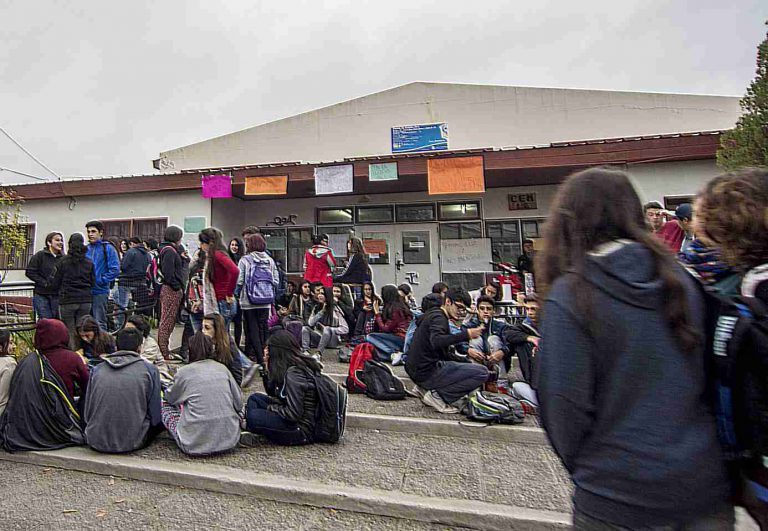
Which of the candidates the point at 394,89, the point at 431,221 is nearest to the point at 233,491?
the point at 431,221

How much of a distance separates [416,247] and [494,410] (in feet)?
20.5

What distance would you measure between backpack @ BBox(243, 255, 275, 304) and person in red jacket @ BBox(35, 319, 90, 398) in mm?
1855

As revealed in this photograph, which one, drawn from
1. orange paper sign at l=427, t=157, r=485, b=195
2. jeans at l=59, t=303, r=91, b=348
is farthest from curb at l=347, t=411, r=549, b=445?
orange paper sign at l=427, t=157, r=485, b=195

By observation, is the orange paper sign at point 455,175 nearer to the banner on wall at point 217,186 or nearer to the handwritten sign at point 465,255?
the handwritten sign at point 465,255

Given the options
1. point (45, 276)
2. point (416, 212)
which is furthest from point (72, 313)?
point (416, 212)

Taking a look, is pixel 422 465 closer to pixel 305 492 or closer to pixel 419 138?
pixel 305 492

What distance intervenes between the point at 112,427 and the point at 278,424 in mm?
1400

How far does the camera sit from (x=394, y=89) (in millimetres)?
12898

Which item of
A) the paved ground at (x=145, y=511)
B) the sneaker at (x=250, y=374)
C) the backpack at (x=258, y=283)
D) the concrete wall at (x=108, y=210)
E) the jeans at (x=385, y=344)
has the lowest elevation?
the paved ground at (x=145, y=511)

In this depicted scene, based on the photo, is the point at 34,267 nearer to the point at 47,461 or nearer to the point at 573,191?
the point at 47,461

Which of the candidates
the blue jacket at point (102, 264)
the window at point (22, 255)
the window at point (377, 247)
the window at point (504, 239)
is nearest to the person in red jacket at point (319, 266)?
the blue jacket at point (102, 264)

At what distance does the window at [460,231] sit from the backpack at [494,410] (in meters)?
6.06

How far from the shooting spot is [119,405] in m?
3.67

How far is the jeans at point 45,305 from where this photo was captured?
576 centimetres
